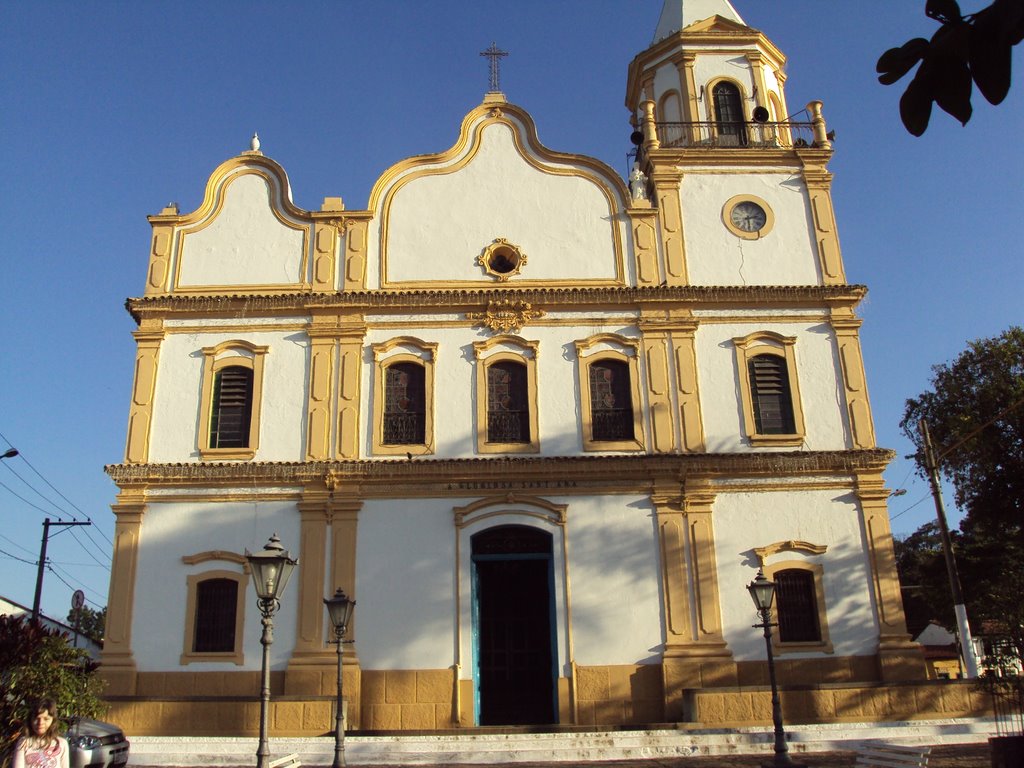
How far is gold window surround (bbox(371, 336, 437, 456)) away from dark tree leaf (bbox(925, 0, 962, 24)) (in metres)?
15.1

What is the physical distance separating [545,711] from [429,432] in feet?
18.7

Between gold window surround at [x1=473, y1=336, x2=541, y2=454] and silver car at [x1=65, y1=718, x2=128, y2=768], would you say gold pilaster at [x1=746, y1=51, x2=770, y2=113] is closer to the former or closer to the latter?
gold window surround at [x1=473, y1=336, x2=541, y2=454]

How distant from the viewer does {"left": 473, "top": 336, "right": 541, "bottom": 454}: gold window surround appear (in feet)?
58.1

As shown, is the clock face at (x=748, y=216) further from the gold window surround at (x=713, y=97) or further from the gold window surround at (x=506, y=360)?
the gold window surround at (x=506, y=360)

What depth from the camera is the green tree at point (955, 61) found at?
3018 millimetres

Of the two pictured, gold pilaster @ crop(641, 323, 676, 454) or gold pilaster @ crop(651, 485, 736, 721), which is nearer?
gold pilaster @ crop(651, 485, 736, 721)

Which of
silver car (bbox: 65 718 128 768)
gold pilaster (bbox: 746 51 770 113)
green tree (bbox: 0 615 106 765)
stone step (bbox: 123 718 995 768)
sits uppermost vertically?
gold pilaster (bbox: 746 51 770 113)

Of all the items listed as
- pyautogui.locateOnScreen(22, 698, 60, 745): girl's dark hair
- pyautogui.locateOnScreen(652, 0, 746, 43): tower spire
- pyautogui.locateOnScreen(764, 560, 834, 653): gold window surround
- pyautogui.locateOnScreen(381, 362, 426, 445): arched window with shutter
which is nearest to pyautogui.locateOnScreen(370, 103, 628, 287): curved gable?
pyautogui.locateOnScreen(381, 362, 426, 445): arched window with shutter

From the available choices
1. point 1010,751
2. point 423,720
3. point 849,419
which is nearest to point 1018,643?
point 1010,751

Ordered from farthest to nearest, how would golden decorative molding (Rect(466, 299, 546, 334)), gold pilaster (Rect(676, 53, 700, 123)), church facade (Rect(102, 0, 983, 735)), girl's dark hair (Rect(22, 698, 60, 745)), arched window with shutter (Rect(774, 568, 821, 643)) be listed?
gold pilaster (Rect(676, 53, 700, 123)), golden decorative molding (Rect(466, 299, 546, 334)), arched window with shutter (Rect(774, 568, 821, 643)), church facade (Rect(102, 0, 983, 735)), girl's dark hair (Rect(22, 698, 60, 745))

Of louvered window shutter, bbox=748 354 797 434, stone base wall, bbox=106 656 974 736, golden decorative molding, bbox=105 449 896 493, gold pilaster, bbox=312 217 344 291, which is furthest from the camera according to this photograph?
gold pilaster, bbox=312 217 344 291

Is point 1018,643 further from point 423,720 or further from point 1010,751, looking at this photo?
point 423,720

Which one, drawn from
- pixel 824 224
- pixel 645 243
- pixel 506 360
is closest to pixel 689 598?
pixel 506 360

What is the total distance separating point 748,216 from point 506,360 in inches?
253
